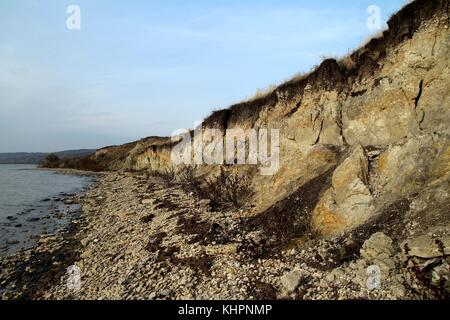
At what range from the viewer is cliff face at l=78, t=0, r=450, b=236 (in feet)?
27.7

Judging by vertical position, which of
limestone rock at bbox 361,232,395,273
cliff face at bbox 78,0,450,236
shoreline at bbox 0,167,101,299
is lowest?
shoreline at bbox 0,167,101,299

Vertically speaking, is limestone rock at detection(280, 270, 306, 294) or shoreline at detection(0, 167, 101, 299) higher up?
limestone rock at detection(280, 270, 306, 294)

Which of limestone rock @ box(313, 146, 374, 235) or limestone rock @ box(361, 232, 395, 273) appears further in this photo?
limestone rock @ box(313, 146, 374, 235)

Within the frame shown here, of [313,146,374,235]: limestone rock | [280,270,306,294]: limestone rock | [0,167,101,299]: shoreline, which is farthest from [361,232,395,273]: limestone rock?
[0,167,101,299]: shoreline

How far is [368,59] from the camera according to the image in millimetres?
12648

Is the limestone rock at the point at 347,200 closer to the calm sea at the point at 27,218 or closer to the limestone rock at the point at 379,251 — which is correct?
the limestone rock at the point at 379,251

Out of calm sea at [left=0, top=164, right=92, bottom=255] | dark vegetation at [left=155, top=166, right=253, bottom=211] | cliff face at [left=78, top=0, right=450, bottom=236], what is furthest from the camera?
calm sea at [left=0, top=164, right=92, bottom=255]

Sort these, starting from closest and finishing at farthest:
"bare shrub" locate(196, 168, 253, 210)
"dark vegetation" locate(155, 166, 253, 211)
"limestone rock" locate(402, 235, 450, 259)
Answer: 1. "limestone rock" locate(402, 235, 450, 259)
2. "bare shrub" locate(196, 168, 253, 210)
3. "dark vegetation" locate(155, 166, 253, 211)

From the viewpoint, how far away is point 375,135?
11.2 metres

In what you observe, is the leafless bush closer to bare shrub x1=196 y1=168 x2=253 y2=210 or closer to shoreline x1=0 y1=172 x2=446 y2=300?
bare shrub x1=196 y1=168 x2=253 y2=210

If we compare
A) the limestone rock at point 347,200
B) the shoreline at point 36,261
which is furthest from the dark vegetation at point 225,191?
the shoreline at point 36,261
